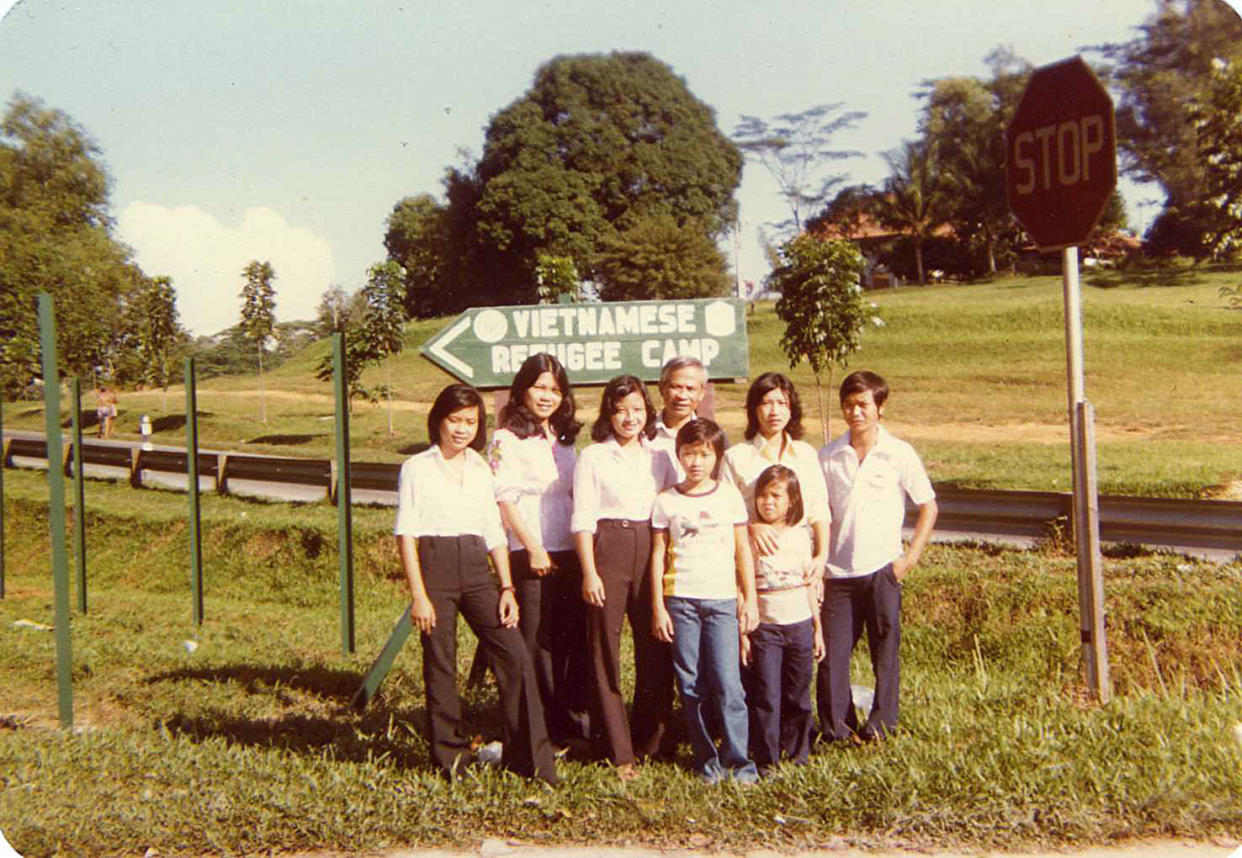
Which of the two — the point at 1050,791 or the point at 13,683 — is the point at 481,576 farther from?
the point at 13,683

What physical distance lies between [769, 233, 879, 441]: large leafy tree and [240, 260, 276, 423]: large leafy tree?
14.9m

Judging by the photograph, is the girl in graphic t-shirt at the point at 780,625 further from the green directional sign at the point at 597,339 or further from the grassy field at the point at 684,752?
the green directional sign at the point at 597,339

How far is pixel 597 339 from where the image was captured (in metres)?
6.05

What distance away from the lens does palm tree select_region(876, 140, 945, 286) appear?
139ft


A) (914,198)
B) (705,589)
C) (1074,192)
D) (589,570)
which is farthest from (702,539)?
(914,198)

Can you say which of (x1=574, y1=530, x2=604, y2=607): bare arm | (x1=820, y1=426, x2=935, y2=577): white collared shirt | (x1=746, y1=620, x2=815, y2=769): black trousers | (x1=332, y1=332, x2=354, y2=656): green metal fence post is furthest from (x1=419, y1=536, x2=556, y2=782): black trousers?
(x1=332, y1=332, x2=354, y2=656): green metal fence post

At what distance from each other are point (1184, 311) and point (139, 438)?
26341 mm

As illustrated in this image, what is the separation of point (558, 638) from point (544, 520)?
56cm

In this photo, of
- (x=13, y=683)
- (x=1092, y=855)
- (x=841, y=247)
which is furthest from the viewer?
(x=841, y=247)

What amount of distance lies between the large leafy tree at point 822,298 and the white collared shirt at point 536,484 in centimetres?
990

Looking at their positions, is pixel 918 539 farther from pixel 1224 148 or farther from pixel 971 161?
pixel 971 161

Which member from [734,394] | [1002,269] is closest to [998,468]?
[734,394]

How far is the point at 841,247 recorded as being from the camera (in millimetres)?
14117

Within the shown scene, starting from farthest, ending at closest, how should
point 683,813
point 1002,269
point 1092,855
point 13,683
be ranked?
point 1002,269, point 13,683, point 683,813, point 1092,855
